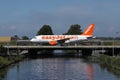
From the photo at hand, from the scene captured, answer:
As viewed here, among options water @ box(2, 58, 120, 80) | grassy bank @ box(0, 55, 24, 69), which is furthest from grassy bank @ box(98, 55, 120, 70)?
grassy bank @ box(0, 55, 24, 69)

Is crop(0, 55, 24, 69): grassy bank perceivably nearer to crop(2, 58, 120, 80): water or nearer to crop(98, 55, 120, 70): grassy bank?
crop(2, 58, 120, 80): water

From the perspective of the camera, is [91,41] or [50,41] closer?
[50,41]

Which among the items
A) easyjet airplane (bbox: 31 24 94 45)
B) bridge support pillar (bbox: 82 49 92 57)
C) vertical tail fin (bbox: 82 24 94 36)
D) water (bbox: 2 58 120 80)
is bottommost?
water (bbox: 2 58 120 80)

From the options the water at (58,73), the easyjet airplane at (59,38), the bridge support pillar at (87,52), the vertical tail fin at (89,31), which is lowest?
the water at (58,73)

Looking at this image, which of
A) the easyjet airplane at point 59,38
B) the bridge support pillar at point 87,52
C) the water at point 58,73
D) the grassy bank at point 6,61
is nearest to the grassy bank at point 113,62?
the water at point 58,73

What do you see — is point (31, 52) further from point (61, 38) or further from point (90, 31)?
point (90, 31)

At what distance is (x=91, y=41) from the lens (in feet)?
582

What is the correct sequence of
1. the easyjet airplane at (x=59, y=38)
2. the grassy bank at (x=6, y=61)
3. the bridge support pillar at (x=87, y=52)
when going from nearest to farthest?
the grassy bank at (x=6, y=61), the bridge support pillar at (x=87, y=52), the easyjet airplane at (x=59, y=38)

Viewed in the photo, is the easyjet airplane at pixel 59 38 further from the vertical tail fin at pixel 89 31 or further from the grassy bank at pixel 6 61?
the grassy bank at pixel 6 61

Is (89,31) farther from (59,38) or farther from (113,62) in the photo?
(113,62)

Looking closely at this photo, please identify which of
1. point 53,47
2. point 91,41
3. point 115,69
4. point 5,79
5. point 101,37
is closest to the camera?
point 5,79

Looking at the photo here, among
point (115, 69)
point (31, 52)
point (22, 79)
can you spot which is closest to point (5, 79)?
point (22, 79)

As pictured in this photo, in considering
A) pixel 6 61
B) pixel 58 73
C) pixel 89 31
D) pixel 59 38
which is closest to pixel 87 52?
pixel 89 31

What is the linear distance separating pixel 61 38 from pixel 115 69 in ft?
266
